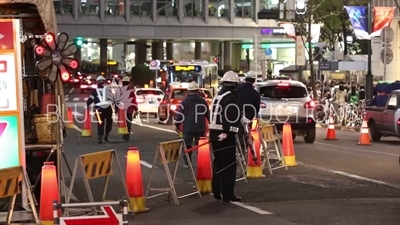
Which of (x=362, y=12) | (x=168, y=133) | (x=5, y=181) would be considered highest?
(x=362, y=12)

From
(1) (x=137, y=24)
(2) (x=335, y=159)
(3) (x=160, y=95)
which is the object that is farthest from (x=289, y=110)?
(1) (x=137, y=24)

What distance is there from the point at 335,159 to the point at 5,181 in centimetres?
1095

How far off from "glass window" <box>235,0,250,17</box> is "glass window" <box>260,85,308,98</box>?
60689mm

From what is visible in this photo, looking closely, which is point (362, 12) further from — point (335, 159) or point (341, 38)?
point (341, 38)

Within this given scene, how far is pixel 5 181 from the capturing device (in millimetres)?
8977

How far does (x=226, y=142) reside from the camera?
1236 centimetres

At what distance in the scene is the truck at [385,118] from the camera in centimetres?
2328

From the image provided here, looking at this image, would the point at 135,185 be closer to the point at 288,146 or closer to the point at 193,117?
the point at 193,117

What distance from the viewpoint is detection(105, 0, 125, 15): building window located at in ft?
260

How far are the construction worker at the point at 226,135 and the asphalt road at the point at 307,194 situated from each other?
1.25 ft

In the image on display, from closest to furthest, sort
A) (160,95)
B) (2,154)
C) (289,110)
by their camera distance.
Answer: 1. (2,154)
2. (289,110)
3. (160,95)

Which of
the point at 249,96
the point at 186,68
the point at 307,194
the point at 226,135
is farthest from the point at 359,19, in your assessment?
the point at 226,135

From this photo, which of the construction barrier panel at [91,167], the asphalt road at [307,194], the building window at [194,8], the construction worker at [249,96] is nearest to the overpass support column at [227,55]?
the building window at [194,8]

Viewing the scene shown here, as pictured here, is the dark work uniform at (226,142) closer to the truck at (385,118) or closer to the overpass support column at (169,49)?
the truck at (385,118)
